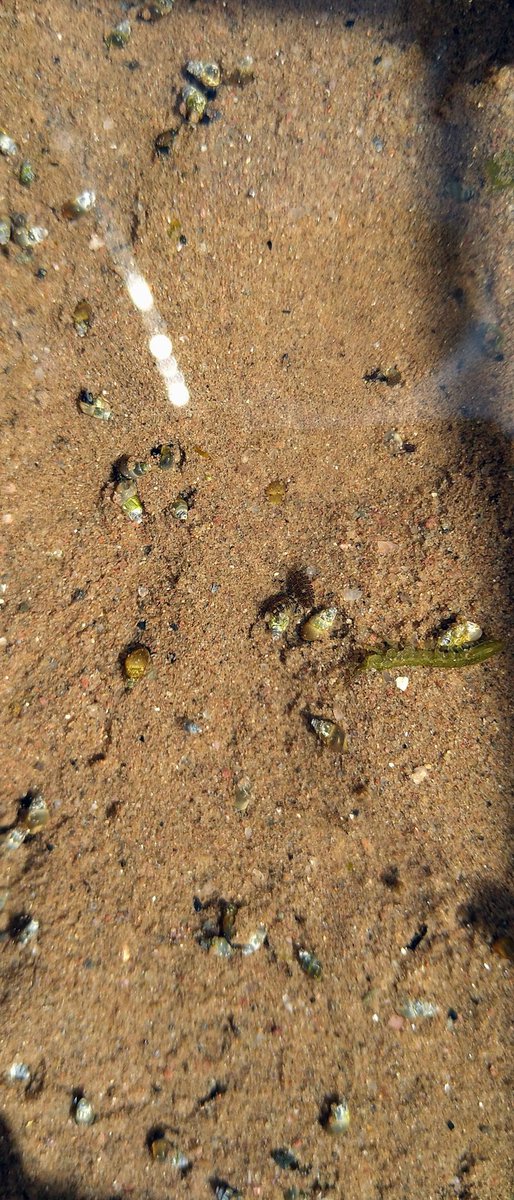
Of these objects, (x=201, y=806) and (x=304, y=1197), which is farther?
(x=201, y=806)

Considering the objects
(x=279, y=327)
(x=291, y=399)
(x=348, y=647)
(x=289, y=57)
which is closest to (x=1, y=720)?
(x=348, y=647)

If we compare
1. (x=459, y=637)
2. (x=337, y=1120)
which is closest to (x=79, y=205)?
(x=459, y=637)

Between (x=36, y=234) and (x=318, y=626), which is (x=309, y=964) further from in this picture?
(x=36, y=234)

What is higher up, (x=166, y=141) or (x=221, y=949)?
(x=166, y=141)

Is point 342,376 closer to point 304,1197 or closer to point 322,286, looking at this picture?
point 322,286

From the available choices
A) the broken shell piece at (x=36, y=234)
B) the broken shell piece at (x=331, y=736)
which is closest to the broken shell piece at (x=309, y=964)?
the broken shell piece at (x=331, y=736)
